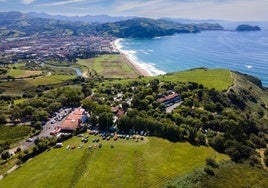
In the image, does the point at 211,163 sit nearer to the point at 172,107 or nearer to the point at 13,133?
the point at 172,107

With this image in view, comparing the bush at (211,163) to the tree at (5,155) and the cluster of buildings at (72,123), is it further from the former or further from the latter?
the tree at (5,155)

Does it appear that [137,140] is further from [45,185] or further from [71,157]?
[45,185]

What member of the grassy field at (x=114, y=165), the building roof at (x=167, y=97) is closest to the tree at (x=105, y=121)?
the grassy field at (x=114, y=165)

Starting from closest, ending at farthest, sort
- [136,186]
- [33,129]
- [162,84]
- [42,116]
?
[136,186], [33,129], [42,116], [162,84]

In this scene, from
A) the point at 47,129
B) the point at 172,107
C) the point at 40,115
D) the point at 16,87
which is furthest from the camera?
the point at 16,87

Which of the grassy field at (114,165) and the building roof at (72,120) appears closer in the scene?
the grassy field at (114,165)

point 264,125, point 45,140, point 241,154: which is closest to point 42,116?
point 45,140

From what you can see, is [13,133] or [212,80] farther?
[212,80]

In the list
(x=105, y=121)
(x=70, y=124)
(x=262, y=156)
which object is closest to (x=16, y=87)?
(x=70, y=124)
